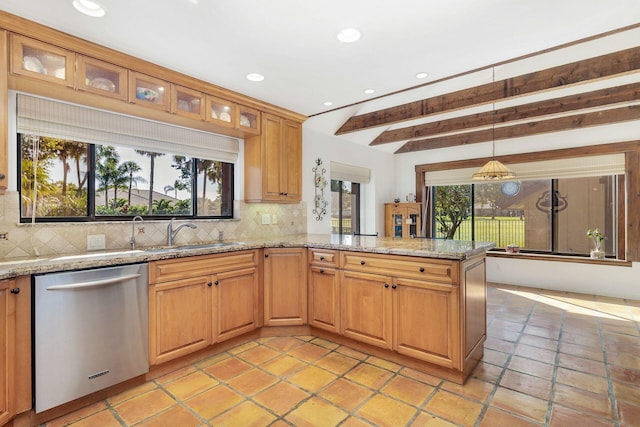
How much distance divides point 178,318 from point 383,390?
1598mm

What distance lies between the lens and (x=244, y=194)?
3.68 metres

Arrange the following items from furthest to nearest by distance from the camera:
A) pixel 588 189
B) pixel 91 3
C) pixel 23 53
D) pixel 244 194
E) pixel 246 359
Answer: pixel 588 189
pixel 244 194
pixel 246 359
pixel 23 53
pixel 91 3

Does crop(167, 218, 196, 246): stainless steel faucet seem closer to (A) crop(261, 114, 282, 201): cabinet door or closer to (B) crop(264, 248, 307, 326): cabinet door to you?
(B) crop(264, 248, 307, 326): cabinet door

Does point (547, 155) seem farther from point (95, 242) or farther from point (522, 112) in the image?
point (95, 242)

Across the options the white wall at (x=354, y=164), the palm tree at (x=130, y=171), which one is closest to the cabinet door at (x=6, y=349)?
the palm tree at (x=130, y=171)

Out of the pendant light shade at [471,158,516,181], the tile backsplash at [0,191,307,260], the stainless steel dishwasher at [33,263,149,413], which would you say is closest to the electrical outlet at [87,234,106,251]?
the tile backsplash at [0,191,307,260]

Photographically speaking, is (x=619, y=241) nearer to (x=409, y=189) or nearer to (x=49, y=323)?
(x=409, y=189)

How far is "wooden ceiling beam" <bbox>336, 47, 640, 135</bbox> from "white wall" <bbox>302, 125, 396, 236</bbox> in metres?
0.46

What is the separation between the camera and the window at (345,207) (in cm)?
520

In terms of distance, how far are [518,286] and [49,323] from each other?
5851 mm

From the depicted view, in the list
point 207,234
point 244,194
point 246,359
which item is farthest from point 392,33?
point 246,359

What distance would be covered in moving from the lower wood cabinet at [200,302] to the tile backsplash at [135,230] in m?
0.67

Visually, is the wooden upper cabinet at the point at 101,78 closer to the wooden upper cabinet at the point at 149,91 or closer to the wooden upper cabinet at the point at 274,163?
the wooden upper cabinet at the point at 149,91

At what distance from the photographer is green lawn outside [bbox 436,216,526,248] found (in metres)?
5.46
